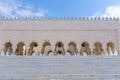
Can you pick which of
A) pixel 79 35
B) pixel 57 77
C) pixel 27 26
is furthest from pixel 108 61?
pixel 27 26

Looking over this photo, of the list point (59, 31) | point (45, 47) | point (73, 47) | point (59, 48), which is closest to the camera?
point (59, 31)

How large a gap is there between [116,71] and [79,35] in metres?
8.71

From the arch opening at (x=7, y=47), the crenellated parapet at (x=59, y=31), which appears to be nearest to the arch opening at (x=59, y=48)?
the crenellated parapet at (x=59, y=31)

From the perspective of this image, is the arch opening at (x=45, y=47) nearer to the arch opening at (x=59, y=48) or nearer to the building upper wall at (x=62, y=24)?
the arch opening at (x=59, y=48)

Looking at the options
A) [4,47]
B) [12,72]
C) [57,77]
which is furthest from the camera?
[4,47]

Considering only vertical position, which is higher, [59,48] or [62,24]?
[62,24]

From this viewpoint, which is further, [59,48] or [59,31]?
[59,48]

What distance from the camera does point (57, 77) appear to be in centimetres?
718

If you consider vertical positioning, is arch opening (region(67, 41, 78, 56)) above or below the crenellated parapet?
below

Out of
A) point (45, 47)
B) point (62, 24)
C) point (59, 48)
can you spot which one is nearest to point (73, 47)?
point (59, 48)

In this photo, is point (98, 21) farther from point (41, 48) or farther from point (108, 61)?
point (108, 61)

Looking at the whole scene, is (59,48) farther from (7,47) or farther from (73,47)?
(7,47)

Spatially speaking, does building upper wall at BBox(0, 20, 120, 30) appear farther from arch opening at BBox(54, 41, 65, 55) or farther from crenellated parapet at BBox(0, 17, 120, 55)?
arch opening at BBox(54, 41, 65, 55)

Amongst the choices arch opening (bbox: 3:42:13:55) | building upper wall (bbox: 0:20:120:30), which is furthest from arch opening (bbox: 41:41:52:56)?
arch opening (bbox: 3:42:13:55)
